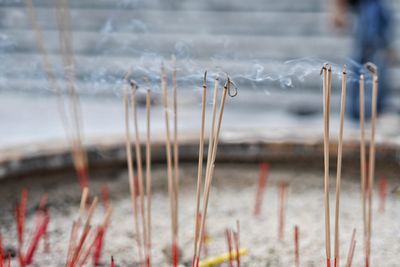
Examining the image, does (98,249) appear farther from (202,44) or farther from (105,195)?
(202,44)

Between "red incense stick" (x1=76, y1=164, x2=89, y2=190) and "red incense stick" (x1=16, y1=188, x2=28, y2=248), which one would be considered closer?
"red incense stick" (x1=16, y1=188, x2=28, y2=248)

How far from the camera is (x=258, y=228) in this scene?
1933 mm

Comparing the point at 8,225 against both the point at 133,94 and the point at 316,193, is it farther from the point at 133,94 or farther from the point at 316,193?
the point at 316,193

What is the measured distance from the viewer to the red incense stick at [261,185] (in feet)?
6.71

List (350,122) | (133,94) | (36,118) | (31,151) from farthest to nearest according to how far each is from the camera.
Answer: (36,118) → (350,122) → (31,151) → (133,94)

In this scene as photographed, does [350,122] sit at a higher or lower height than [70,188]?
lower

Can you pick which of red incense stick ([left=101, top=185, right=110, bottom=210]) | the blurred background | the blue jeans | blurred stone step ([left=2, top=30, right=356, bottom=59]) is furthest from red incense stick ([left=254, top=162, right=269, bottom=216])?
blurred stone step ([left=2, top=30, right=356, bottom=59])

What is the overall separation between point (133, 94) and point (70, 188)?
83 centimetres

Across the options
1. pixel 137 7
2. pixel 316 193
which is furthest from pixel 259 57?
pixel 316 193

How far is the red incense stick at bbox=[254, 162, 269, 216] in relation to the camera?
2.04 meters

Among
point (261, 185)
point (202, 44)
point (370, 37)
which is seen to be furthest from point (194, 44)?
point (261, 185)

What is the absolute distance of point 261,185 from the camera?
2174 millimetres

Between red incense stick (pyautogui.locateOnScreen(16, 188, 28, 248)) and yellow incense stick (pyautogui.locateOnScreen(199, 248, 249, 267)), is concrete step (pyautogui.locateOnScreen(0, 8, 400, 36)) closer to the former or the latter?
red incense stick (pyautogui.locateOnScreen(16, 188, 28, 248))

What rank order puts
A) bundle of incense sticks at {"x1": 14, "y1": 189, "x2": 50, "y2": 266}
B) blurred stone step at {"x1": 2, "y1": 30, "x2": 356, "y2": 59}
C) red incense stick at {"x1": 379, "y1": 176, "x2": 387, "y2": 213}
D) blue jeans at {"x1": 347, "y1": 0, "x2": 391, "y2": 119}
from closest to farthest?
bundle of incense sticks at {"x1": 14, "y1": 189, "x2": 50, "y2": 266}
red incense stick at {"x1": 379, "y1": 176, "x2": 387, "y2": 213}
blue jeans at {"x1": 347, "y1": 0, "x2": 391, "y2": 119}
blurred stone step at {"x1": 2, "y1": 30, "x2": 356, "y2": 59}
